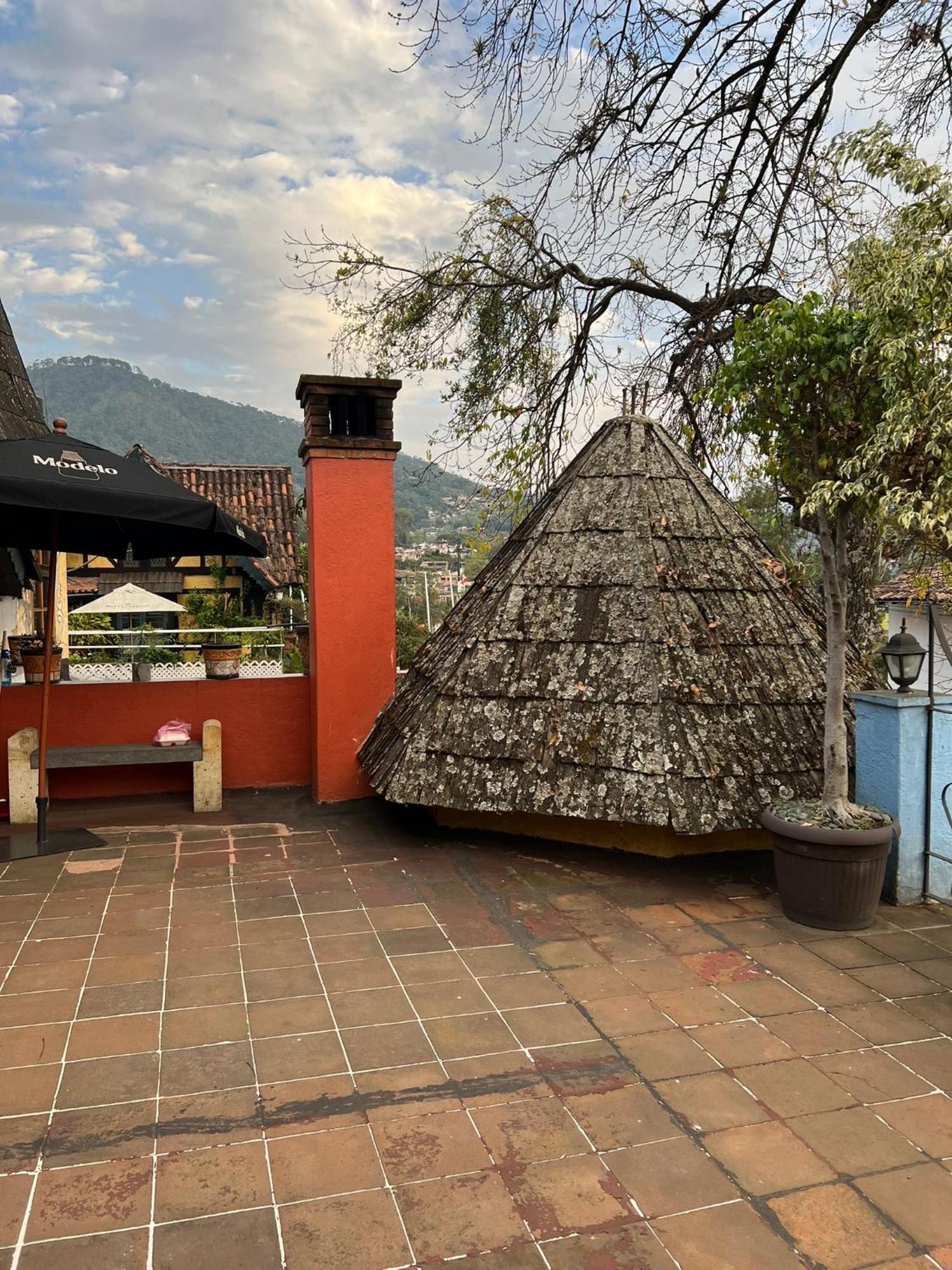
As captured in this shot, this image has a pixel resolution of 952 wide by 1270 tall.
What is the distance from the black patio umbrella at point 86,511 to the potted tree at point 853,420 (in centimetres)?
332

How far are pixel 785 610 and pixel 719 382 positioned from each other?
73.0 inches

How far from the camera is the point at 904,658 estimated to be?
4680 mm

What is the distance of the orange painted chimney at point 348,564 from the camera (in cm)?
657

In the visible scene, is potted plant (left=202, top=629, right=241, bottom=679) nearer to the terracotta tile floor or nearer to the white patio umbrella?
the terracotta tile floor

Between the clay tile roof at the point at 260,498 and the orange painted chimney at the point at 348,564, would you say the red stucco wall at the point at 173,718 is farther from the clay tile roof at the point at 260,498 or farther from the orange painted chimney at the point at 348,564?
the clay tile roof at the point at 260,498

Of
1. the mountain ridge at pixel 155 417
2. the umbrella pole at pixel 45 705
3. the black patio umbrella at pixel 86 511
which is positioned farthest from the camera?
the mountain ridge at pixel 155 417

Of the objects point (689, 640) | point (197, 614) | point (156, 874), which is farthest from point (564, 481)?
point (197, 614)

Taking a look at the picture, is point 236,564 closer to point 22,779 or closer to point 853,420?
point 22,779

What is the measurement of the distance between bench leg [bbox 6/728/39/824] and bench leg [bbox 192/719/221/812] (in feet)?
3.60

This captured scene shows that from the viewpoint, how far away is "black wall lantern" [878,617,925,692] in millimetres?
4672

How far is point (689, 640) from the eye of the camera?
17.4 ft

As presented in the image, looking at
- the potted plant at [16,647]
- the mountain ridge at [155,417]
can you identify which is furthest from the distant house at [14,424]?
the mountain ridge at [155,417]

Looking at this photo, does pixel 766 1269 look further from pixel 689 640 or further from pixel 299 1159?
pixel 689 640

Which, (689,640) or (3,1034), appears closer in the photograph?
(3,1034)
